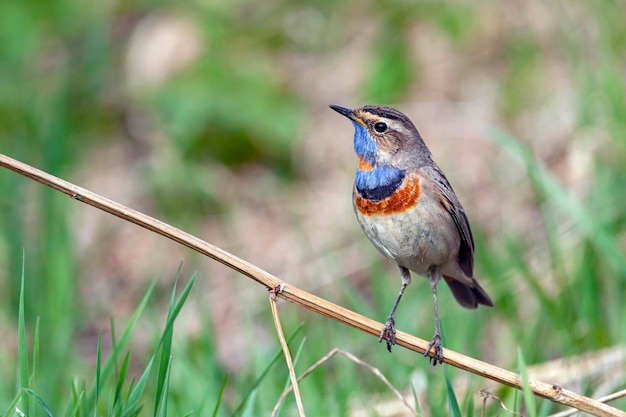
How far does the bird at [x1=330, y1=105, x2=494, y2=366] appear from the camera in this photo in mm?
3615

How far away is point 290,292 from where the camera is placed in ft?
9.29

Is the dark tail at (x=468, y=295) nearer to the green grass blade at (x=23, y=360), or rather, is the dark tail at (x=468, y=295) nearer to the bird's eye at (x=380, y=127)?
the bird's eye at (x=380, y=127)

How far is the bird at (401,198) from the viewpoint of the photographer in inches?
142

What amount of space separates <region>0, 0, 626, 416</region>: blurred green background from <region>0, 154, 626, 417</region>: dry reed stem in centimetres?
147

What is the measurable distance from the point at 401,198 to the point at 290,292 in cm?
98

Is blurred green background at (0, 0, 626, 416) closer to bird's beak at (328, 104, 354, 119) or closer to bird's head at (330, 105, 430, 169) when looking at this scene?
bird's head at (330, 105, 430, 169)

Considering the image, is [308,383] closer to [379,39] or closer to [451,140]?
[451,140]

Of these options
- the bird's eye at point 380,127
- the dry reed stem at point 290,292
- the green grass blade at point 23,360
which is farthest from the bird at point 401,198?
the green grass blade at point 23,360

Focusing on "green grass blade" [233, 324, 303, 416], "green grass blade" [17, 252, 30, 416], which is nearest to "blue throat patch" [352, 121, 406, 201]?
"green grass blade" [233, 324, 303, 416]

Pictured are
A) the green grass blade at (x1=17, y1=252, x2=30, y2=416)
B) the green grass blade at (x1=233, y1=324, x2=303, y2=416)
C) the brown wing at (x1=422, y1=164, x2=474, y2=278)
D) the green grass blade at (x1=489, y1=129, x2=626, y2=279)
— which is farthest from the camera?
the green grass blade at (x1=489, y1=129, x2=626, y2=279)

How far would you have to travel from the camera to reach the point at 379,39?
857cm

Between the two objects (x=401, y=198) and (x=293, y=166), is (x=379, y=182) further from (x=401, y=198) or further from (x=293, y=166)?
(x=293, y=166)

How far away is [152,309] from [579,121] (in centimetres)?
Result: 340

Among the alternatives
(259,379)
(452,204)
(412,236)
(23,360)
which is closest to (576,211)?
(452,204)
